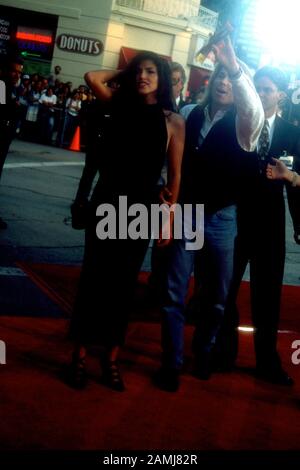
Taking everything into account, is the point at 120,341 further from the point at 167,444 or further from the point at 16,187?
the point at 16,187

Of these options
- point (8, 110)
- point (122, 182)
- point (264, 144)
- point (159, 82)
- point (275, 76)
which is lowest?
point (8, 110)

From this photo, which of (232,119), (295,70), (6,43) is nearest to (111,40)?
(6,43)

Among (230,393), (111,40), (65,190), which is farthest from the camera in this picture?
(111,40)

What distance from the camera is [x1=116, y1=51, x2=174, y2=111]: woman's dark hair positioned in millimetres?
3711

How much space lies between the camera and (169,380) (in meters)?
3.92

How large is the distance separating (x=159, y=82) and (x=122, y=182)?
606 mm

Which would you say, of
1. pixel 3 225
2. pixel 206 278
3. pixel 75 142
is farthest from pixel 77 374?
pixel 75 142

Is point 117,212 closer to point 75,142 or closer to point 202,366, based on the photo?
point 202,366

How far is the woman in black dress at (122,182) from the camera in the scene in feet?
12.0

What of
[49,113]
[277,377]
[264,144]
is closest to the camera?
[264,144]

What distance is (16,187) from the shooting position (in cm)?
1029

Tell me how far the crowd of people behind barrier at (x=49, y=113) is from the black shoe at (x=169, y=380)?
14.5 m

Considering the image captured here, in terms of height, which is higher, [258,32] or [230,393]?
[258,32]
